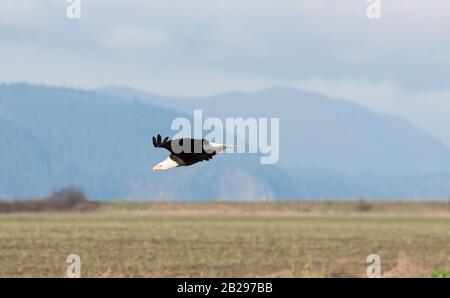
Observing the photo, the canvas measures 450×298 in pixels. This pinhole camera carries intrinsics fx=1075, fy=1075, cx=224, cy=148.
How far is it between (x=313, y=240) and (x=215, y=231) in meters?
18.4

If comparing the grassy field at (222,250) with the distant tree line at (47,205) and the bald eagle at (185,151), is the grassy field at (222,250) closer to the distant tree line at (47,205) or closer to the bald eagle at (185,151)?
the bald eagle at (185,151)

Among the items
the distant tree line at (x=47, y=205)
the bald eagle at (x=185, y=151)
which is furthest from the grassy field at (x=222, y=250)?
the distant tree line at (x=47, y=205)

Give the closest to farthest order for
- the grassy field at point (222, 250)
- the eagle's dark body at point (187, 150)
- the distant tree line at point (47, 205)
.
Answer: the eagle's dark body at point (187, 150) < the grassy field at point (222, 250) < the distant tree line at point (47, 205)

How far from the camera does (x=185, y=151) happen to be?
7.05 metres

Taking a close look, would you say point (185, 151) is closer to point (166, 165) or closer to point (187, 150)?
point (187, 150)

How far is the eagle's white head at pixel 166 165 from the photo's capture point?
23.2 feet

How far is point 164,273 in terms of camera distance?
202 ft

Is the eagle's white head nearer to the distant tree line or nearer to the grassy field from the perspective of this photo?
the grassy field

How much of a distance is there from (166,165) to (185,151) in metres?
0.17

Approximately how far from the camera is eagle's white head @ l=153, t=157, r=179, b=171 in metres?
7.07

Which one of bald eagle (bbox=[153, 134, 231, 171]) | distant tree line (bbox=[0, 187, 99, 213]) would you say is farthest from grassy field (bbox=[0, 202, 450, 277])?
distant tree line (bbox=[0, 187, 99, 213])

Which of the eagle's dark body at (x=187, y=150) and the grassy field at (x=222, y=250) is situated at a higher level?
the eagle's dark body at (x=187, y=150)
